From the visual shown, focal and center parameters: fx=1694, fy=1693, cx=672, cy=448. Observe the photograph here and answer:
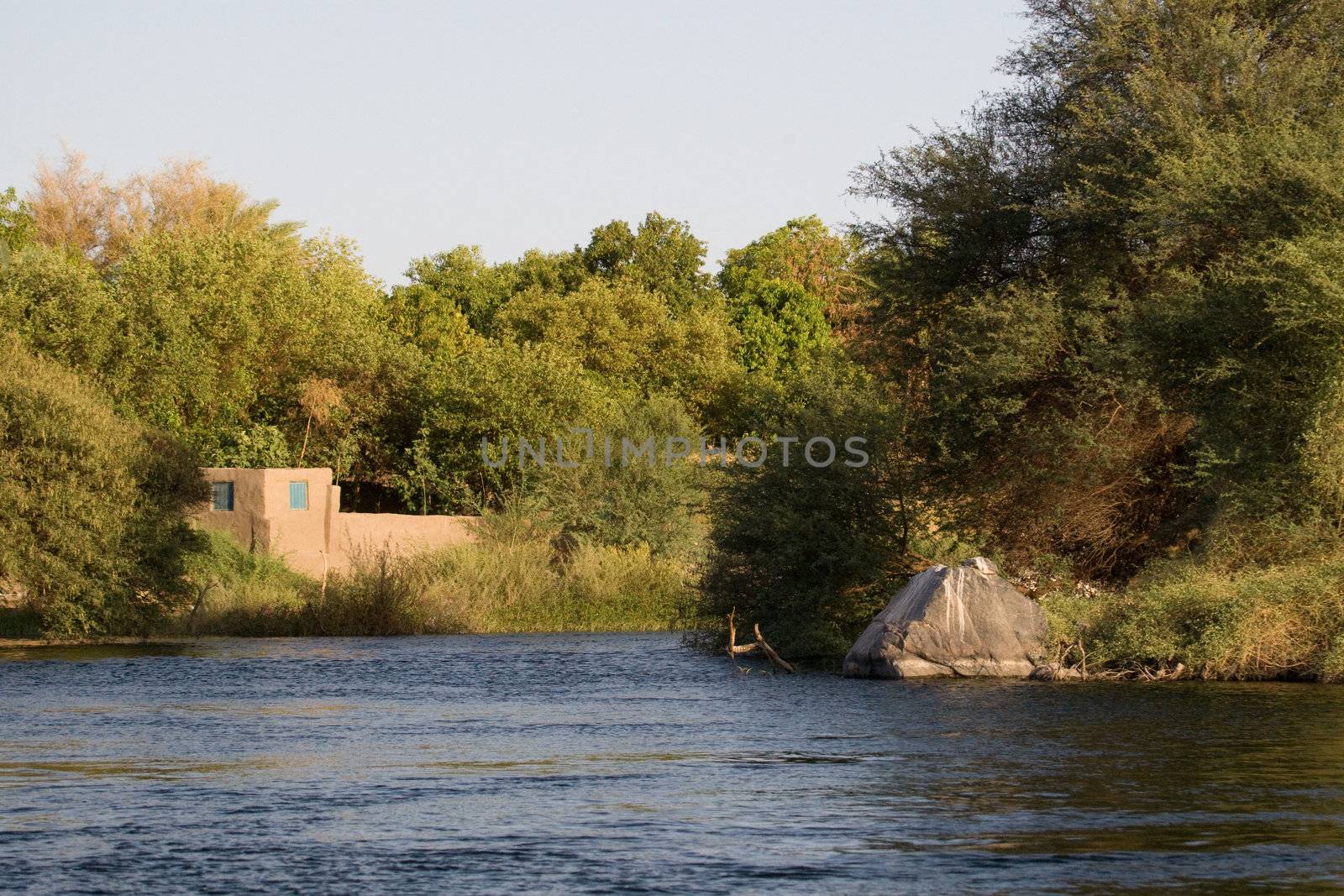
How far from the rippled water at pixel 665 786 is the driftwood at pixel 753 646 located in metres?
1.57

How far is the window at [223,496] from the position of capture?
3738 centimetres

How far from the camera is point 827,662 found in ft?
89.8

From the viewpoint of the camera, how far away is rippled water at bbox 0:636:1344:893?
35.9ft

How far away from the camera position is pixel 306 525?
37906 mm

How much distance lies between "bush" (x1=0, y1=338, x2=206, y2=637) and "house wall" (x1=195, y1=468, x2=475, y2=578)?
155 inches

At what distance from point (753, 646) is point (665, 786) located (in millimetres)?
12755

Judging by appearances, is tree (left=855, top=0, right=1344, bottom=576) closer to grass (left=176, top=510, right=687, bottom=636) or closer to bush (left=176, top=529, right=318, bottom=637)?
grass (left=176, top=510, right=687, bottom=636)

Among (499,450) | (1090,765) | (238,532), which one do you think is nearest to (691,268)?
(499,450)

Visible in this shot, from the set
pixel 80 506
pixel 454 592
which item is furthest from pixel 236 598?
pixel 80 506

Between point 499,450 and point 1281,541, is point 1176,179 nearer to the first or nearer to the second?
point 1281,541

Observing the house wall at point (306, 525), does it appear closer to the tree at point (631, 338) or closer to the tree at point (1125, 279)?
the tree at point (1125, 279)

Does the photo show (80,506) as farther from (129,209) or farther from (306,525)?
(129,209)

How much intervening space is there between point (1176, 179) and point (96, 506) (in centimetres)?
1945

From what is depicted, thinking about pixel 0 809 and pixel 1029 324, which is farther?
pixel 1029 324
